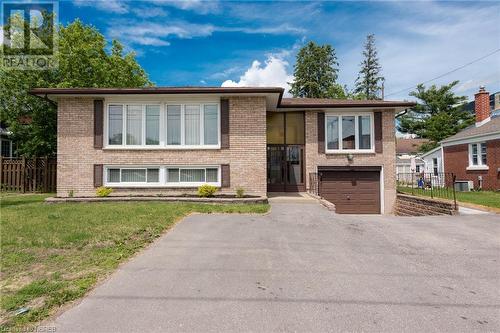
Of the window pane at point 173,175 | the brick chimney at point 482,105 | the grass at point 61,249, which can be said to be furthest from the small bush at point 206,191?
the brick chimney at point 482,105

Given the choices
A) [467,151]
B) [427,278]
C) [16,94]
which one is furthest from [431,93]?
[16,94]

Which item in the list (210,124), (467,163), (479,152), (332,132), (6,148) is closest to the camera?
(210,124)

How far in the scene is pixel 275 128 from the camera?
14.3 metres

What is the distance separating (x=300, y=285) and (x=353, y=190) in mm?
10941

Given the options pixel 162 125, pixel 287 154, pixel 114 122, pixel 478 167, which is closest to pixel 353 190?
pixel 287 154

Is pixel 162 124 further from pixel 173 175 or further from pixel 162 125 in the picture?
pixel 173 175

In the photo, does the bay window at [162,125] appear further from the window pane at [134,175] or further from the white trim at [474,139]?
the white trim at [474,139]

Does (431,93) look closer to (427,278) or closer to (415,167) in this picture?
(415,167)

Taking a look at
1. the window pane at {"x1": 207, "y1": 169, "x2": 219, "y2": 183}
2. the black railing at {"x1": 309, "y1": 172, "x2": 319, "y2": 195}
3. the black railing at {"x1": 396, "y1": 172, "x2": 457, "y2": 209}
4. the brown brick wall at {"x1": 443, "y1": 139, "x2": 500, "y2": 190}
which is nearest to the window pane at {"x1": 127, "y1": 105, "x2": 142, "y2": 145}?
the window pane at {"x1": 207, "y1": 169, "x2": 219, "y2": 183}

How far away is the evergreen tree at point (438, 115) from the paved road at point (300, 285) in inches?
1079

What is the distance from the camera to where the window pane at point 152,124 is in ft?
39.8

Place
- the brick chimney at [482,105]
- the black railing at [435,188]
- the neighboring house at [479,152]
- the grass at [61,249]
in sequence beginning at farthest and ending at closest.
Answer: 1. the brick chimney at [482,105]
2. the neighboring house at [479,152]
3. the black railing at [435,188]
4. the grass at [61,249]

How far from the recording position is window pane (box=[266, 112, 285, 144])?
46.6ft

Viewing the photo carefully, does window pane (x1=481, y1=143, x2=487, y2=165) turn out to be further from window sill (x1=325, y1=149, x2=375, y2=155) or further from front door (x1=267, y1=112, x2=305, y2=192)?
front door (x1=267, y1=112, x2=305, y2=192)
